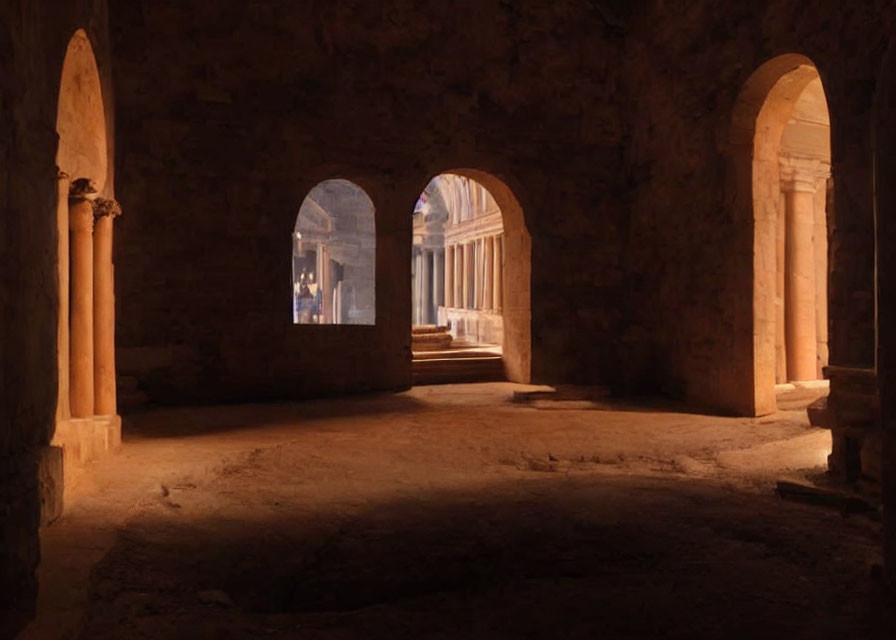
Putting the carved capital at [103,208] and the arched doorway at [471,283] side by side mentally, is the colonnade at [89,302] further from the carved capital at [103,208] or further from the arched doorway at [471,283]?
the arched doorway at [471,283]

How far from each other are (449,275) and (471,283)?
4.20ft

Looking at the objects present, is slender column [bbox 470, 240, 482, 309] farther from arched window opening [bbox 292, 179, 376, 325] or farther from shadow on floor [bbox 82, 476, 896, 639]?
shadow on floor [bbox 82, 476, 896, 639]

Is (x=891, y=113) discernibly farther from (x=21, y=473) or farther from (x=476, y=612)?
(x=21, y=473)

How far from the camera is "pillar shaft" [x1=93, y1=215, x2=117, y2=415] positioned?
17.1 feet

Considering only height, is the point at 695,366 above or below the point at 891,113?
below

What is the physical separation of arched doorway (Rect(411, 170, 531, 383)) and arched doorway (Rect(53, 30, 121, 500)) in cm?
451

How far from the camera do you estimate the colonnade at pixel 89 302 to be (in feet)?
15.6

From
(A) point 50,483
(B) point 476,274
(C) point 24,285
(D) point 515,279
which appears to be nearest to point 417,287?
(B) point 476,274

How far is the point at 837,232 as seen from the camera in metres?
5.13

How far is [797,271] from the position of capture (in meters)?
7.90

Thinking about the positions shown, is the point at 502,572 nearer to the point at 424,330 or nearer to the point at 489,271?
the point at 424,330

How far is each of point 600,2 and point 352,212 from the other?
13.3 m

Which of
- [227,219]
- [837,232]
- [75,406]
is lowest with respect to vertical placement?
[75,406]

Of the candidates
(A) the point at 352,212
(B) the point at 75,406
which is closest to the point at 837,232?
(B) the point at 75,406
